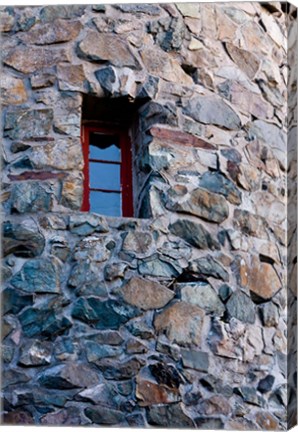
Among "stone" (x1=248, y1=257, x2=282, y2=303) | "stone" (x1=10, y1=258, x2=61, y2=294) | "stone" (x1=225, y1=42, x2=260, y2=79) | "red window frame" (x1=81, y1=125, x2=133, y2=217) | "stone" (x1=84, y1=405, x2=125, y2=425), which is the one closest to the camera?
"stone" (x1=84, y1=405, x2=125, y2=425)

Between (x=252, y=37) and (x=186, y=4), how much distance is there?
48 centimetres

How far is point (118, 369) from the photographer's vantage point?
6.09 metres

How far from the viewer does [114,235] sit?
6305mm

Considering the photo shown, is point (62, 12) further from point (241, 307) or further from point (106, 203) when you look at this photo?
point (241, 307)

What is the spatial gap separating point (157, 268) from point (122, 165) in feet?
2.10

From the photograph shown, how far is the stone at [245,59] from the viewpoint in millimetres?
6938

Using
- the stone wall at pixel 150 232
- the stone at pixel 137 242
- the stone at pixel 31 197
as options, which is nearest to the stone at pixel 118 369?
the stone wall at pixel 150 232

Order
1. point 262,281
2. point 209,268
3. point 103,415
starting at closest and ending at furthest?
1. point 103,415
2. point 209,268
3. point 262,281

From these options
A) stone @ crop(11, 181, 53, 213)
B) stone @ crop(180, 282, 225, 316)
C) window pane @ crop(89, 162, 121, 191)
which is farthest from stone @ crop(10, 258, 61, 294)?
stone @ crop(180, 282, 225, 316)

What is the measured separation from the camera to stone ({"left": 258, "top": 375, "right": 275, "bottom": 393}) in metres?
6.46

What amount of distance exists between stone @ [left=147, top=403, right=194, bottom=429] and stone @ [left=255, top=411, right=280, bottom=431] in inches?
17.1

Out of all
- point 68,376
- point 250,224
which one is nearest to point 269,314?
point 250,224

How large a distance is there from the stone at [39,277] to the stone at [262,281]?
1.07 m

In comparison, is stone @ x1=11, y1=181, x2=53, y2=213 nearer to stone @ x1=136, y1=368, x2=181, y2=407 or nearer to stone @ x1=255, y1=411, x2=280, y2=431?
stone @ x1=136, y1=368, x2=181, y2=407
